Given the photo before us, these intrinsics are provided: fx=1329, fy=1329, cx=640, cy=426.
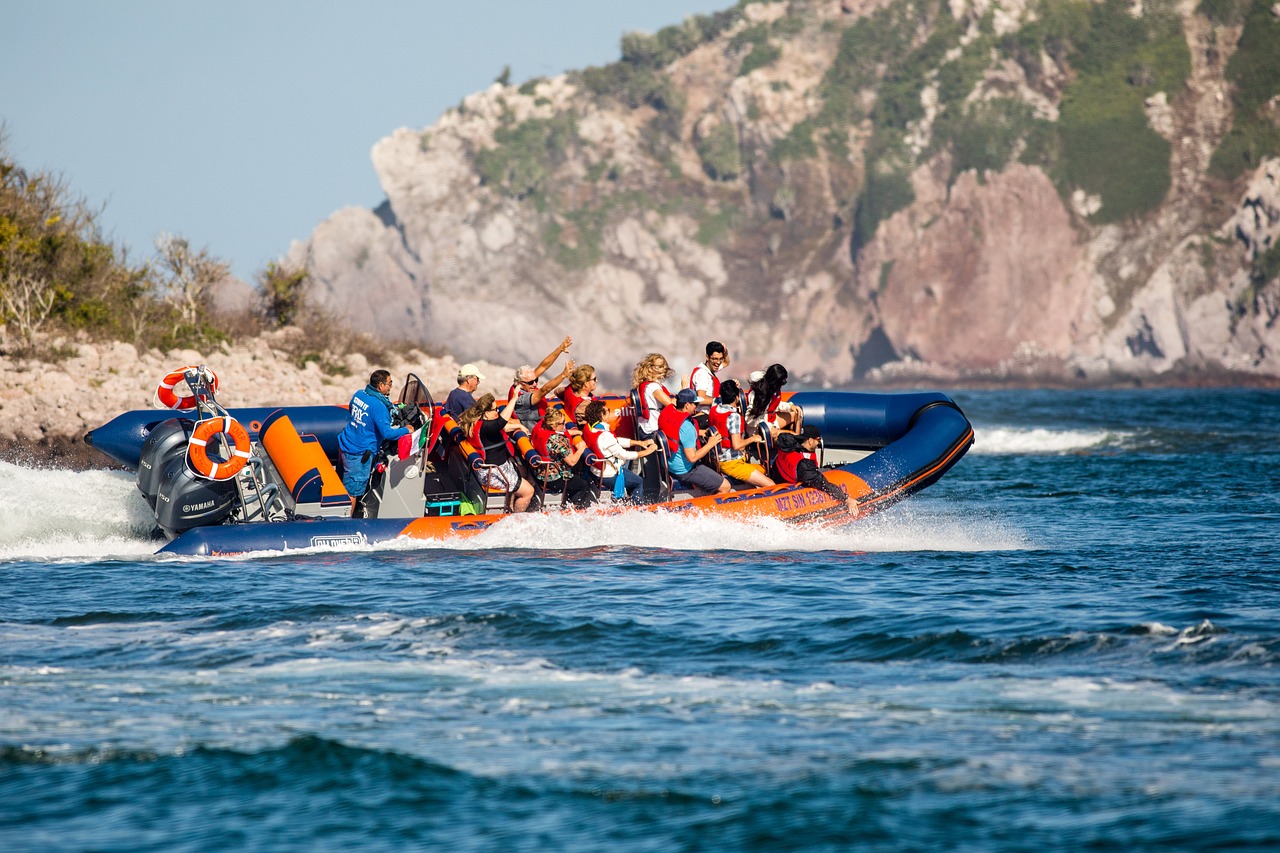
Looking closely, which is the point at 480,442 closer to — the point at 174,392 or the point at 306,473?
the point at 306,473

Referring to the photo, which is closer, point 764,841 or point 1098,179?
point 764,841

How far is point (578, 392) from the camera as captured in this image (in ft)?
36.9

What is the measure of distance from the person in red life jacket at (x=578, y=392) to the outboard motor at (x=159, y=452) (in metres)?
3.13

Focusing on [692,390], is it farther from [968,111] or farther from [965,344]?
[968,111]

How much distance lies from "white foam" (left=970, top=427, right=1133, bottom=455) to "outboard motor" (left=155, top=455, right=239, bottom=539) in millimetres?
21185

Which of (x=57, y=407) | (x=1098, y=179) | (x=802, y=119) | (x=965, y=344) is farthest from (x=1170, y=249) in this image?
(x=57, y=407)

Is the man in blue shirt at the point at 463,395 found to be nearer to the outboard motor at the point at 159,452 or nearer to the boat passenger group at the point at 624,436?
the boat passenger group at the point at 624,436

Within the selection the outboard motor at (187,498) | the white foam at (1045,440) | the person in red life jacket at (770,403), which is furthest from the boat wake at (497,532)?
the white foam at (1045,440)

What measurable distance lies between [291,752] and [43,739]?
1204 millimetres

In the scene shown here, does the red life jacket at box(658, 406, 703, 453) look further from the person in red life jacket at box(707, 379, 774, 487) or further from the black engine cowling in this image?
the black engine cowling

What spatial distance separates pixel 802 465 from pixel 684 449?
3.46 feet

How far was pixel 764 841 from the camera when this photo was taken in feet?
16.2

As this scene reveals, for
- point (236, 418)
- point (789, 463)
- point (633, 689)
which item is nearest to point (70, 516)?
point (236, 418)

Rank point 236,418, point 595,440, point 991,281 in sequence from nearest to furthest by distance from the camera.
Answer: point 595,440, point 236,418, point 991,281
